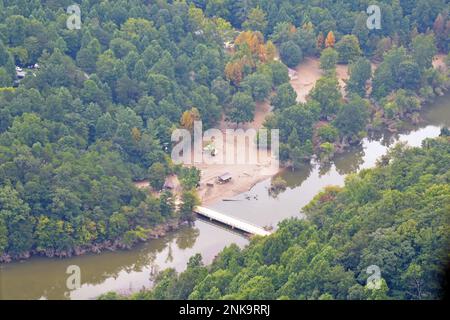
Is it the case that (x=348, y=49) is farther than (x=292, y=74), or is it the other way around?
(x=348, y=49)

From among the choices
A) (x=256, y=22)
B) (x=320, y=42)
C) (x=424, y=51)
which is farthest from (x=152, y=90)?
(x=424, y=51)

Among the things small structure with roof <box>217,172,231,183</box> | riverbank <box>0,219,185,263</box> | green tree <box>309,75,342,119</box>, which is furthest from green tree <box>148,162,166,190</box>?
green tree <box>309,75,342,119</box>

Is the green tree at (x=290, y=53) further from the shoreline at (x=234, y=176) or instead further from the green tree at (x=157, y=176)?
the green tree at (x=157, y=176)

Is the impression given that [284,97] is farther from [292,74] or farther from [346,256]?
[346,256]

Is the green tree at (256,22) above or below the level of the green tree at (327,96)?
above

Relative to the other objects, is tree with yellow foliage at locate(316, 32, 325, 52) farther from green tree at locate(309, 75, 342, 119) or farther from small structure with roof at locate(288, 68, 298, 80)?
green tree at locate(309, 75, 342, 119)

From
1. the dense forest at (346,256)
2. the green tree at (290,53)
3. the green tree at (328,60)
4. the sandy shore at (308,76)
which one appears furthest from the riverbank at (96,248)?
the green tree at (290,53)
